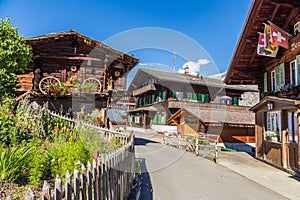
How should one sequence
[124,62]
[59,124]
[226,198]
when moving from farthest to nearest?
[124,62] → [59,124] → [226,198]

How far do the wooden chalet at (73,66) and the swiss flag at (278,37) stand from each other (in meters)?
7.83

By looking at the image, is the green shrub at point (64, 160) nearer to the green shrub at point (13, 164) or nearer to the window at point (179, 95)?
the green shrub at point (13, 164)

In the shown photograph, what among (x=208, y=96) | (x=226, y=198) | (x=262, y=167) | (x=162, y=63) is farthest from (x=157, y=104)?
(x=226, y=198)

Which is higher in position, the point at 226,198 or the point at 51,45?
the point at 51,45

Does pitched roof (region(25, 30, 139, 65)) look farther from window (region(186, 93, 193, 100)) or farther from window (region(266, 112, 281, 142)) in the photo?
window (region(186, 93, 193, 100))

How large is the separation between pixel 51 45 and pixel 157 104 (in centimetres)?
1774

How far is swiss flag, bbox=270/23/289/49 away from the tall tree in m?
11.5

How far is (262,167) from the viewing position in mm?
10219

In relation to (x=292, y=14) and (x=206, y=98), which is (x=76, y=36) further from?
(x=206, y=98)

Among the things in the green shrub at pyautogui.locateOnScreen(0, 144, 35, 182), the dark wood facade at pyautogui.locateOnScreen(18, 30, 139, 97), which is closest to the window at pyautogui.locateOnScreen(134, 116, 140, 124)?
the dark wood facade at pyautogui.locateOnScreen(18, 30, 139, 97)

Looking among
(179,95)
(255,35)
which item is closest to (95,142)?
(255,35)

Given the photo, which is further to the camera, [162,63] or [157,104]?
[157,104]

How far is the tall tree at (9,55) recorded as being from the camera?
991cm

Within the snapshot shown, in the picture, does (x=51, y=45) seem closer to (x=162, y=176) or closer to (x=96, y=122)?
(x=96, y=122)
